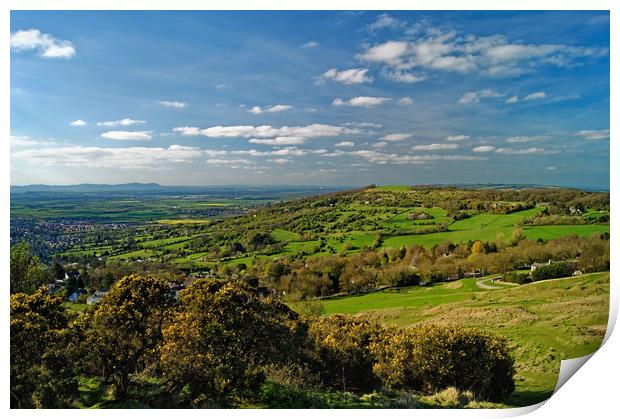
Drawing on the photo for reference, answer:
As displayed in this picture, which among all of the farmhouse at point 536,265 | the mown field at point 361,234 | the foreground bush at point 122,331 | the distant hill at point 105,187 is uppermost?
the distant hill at point 105,187

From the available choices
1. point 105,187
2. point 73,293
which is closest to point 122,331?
point 73,293

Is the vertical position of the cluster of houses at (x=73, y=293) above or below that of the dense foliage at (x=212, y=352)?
above

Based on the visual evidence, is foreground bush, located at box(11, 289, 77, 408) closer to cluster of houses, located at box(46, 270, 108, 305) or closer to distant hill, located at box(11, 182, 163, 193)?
cluster of houses, located at box(46, 270, 108, 305)

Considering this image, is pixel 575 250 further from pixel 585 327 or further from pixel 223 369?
pixel 223 369

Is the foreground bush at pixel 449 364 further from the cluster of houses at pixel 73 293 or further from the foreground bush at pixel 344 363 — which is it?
the cluster of houses at pixel 73 293

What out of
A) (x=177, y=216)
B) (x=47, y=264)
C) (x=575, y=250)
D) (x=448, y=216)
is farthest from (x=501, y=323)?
(x=47, y=264)

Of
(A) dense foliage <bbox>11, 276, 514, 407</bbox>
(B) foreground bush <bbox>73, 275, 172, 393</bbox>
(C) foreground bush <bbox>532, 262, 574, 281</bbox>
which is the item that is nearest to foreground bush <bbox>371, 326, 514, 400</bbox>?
(A) dense foliage <bbox>11, 276, 514, 407</bbox>

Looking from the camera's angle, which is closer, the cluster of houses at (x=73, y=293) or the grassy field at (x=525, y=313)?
the grassy field at (x=525, y=313)

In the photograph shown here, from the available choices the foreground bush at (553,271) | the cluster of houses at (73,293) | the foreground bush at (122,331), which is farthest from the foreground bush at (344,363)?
the foreground bush at (553,271)
